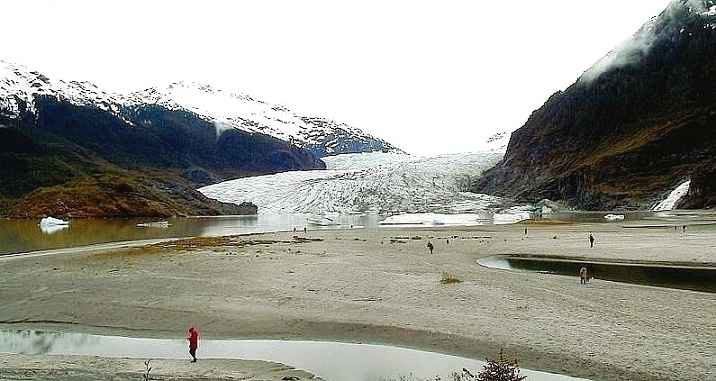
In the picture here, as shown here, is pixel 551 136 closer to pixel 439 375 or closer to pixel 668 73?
pixel 668 73

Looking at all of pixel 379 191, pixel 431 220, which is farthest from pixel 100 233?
pixel 379 191

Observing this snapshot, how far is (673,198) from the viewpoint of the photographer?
346 ft

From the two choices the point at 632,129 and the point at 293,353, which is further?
the point at 632,129

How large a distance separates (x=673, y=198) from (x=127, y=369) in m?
111

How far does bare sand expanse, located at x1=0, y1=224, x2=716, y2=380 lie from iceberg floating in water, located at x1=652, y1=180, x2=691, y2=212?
75.0 metres

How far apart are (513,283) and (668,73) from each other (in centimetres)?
13979

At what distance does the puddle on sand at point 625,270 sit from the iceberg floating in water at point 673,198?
3085 inches

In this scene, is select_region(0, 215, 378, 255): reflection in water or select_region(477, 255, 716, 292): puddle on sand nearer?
select_region(477, 255, 716, 292): puddle on sand

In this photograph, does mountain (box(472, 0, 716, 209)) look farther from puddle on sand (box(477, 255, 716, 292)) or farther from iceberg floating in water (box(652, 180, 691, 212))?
puddle on sand (box(477, 255, 716, 292))

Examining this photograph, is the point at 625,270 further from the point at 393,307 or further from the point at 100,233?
the point at 100,233

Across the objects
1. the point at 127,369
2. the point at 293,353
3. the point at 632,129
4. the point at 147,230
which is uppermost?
the point at 632,129

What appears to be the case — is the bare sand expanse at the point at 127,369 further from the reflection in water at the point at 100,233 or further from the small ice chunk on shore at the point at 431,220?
the small ice chunk on shore at the point at 431,220

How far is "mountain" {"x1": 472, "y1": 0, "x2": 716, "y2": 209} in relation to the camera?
119812 mm

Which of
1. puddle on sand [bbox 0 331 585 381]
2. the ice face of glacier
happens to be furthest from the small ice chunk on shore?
puddle on sand [bbox 0 331 585 381]
